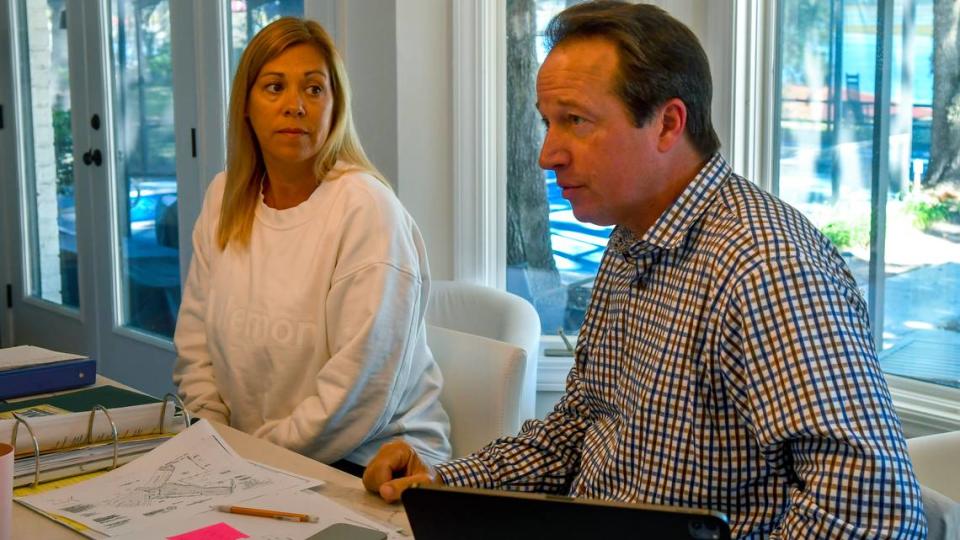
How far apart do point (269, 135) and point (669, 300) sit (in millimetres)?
1105

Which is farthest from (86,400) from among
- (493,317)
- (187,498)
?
(493,317)

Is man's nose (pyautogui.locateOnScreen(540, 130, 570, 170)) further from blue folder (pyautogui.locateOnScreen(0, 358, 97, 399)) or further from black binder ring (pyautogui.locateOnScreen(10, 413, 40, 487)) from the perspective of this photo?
blue folder (pyautogui.locateOnScreen(0, 358, 97, 399))

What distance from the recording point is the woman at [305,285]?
6.20ft

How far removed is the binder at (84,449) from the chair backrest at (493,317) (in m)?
0.66

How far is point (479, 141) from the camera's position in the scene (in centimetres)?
277

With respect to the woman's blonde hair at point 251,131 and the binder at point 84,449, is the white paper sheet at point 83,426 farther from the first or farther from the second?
the woman's blonde hair at point 251,131

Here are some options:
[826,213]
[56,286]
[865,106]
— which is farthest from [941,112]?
[56,286]

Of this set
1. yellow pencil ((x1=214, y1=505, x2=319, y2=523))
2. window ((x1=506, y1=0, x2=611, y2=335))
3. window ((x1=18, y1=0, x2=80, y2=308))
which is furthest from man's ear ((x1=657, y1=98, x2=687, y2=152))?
window ((x1=18, y1=0, x2=80, y2=308))

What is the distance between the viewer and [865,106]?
2184 millimetres

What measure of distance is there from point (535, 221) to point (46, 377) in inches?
53.7

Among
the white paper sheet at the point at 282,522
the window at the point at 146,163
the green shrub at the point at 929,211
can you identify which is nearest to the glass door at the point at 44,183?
the window at the point at 146,163

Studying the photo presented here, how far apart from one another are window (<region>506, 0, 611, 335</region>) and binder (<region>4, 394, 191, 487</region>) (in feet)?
4.69

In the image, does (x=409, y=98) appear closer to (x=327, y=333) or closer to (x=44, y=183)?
(x=327, y=333)

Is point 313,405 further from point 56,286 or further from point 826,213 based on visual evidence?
point 56,286
